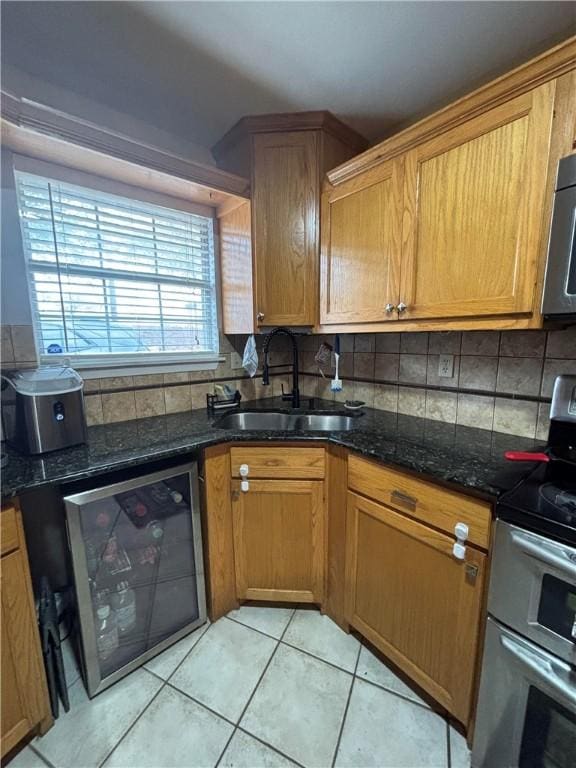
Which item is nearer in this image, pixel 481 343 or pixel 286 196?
pixel 481 343

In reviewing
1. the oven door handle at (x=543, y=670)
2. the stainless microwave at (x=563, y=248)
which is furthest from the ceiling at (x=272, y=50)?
the oven door handle at (x=543, y=670)

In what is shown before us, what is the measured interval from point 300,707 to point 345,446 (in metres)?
0.95

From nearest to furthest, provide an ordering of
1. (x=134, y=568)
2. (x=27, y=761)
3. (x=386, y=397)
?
(x=27, y=761), (x=134, y=568), (x=386, y=397)

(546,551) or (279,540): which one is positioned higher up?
(546,551)

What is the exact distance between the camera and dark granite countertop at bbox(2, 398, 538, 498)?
98cm

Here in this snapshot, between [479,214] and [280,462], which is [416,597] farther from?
[479,214]

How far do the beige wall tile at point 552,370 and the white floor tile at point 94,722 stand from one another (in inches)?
74.5

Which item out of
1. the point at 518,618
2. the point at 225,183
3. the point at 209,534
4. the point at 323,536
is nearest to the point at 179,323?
the point at 225,183

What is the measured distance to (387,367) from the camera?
1753mm

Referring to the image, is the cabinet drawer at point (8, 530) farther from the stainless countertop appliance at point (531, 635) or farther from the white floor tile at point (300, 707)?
the stainless countertop appliance at point (531, 635)

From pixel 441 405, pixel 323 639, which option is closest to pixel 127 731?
pixel 323 639

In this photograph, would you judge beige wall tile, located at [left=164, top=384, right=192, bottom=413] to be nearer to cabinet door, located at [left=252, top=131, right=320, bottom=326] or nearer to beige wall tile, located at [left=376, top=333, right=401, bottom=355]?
cabinet door, located at [left=252, top=131, right=320, bottom=326]

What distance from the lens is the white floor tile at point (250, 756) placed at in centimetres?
99

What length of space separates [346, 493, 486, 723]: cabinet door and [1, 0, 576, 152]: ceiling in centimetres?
169
